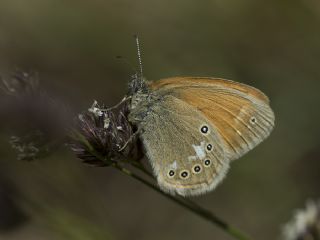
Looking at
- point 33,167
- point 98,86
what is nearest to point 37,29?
point 98,86

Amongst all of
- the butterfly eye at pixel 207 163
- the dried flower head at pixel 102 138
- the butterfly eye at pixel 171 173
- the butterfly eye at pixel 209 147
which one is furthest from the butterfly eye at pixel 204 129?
the dried flower head at pixel 102 138

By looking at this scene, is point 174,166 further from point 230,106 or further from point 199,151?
point 230,106

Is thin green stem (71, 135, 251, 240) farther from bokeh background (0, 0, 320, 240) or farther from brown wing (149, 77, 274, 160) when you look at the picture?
bokeh background (0, 0, 320, 240)

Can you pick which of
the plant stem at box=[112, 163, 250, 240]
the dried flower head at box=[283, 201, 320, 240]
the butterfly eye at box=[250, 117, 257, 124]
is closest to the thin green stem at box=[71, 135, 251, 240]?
the plant stem at box=[112, 163, 250, 240]

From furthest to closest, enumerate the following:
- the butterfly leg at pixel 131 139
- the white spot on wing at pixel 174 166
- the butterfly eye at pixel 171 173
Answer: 1. the white spot on wing at pixel 174 166
2. the butterfly eye at pixel 171 173
3. the butterfly leg at pixel 131 139

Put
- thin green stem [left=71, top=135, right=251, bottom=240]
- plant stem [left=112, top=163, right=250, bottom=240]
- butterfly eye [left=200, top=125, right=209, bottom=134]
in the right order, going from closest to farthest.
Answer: thin green stem [left=71, top=135, right=251, bottom=240] → plant stem [left=112, top=163, right=250, bottom=240] → butterfly eye [left=200, top=125, right=209, bottom=134]

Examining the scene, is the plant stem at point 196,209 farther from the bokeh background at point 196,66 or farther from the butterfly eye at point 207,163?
the bokeh background at point 196,66

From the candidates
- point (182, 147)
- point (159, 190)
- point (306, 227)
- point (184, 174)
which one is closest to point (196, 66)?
point (306, 227)
